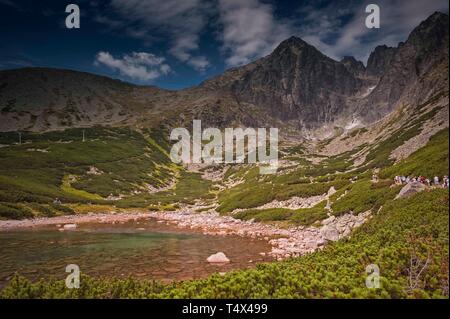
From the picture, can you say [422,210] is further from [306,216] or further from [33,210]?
[33,210]

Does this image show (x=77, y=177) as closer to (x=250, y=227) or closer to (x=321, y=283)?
(x=250, y=227)

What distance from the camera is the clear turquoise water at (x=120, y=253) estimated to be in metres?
31.8

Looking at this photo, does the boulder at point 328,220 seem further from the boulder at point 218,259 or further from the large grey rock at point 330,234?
the boulder at point 218,259

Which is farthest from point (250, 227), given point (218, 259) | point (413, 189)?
point (413, 189)

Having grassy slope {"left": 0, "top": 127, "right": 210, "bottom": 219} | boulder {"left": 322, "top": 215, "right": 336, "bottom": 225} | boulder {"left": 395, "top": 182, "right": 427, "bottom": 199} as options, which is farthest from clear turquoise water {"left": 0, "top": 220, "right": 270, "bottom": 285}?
grassy slope {"left": 0, "top": 127, "right": 210, "bottom": 219}

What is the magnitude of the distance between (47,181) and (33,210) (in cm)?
3484

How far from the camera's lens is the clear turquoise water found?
3177 centimetres

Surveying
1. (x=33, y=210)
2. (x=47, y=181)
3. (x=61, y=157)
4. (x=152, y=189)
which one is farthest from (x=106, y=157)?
(x=33, y=210)

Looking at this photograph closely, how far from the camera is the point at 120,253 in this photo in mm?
40562

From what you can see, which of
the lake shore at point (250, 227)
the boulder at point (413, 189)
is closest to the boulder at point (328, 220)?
the lake shore at point (250, 227)

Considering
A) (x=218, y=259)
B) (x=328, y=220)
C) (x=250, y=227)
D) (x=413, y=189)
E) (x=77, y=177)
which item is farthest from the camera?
(x=77, y=177)

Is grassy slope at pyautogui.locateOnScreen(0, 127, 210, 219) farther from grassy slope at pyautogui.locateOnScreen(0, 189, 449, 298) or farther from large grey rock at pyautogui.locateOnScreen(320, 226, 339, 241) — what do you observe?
grassy slope at pyautogui.locateOnScreen(0, 189, 449, 298)

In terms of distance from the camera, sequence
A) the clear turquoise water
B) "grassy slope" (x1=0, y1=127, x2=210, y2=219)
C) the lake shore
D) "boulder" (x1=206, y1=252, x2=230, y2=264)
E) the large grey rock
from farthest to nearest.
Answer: "grassy slope" (x1=0, y1=127, x2=210, y2=219)
the lake shore
the large grey rock
"boulder" (x1=206, y1=252, x2=230, y2=264)
the clear turquoise water

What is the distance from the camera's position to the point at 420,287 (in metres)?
14.1
